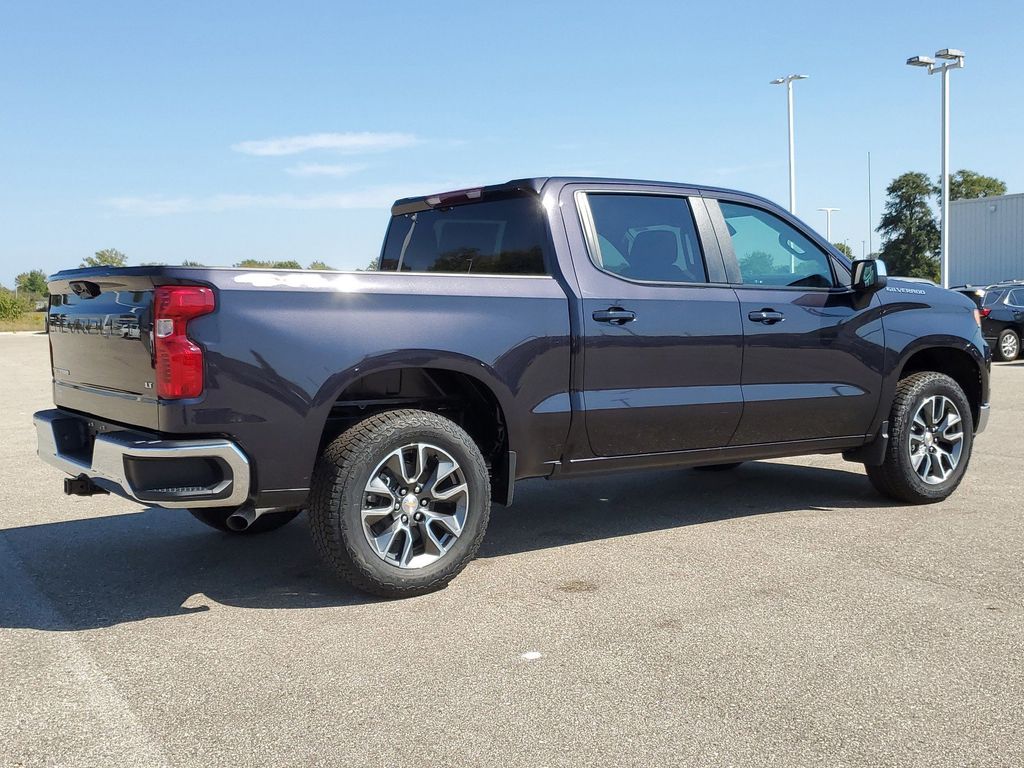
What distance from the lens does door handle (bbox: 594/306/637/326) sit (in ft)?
16.3

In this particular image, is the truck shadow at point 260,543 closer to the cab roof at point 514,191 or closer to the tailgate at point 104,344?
the tailgate at point 104,344

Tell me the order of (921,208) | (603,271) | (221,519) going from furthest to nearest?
(921,208)
(221,519)
(603,271)

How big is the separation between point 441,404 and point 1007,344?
59.1 ft

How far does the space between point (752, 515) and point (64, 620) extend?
3.80 metres

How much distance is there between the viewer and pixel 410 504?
175 inches

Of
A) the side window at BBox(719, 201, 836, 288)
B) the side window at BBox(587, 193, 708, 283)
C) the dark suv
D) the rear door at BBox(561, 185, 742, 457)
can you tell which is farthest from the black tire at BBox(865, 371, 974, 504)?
the dark suv

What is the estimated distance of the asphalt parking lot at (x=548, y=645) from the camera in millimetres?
2975

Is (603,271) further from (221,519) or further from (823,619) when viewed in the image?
(221,519)

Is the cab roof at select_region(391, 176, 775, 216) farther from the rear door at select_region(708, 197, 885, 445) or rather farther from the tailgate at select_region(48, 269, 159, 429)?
the tailgate at select_region(48, 269, 159, 429)

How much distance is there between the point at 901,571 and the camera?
4.73 meters

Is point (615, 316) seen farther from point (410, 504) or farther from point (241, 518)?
point (241, 518)

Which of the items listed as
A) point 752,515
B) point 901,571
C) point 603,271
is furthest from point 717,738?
point 752,515

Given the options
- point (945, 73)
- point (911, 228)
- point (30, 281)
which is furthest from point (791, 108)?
point (30, 281)

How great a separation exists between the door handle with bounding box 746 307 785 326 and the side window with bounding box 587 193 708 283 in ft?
1.14
